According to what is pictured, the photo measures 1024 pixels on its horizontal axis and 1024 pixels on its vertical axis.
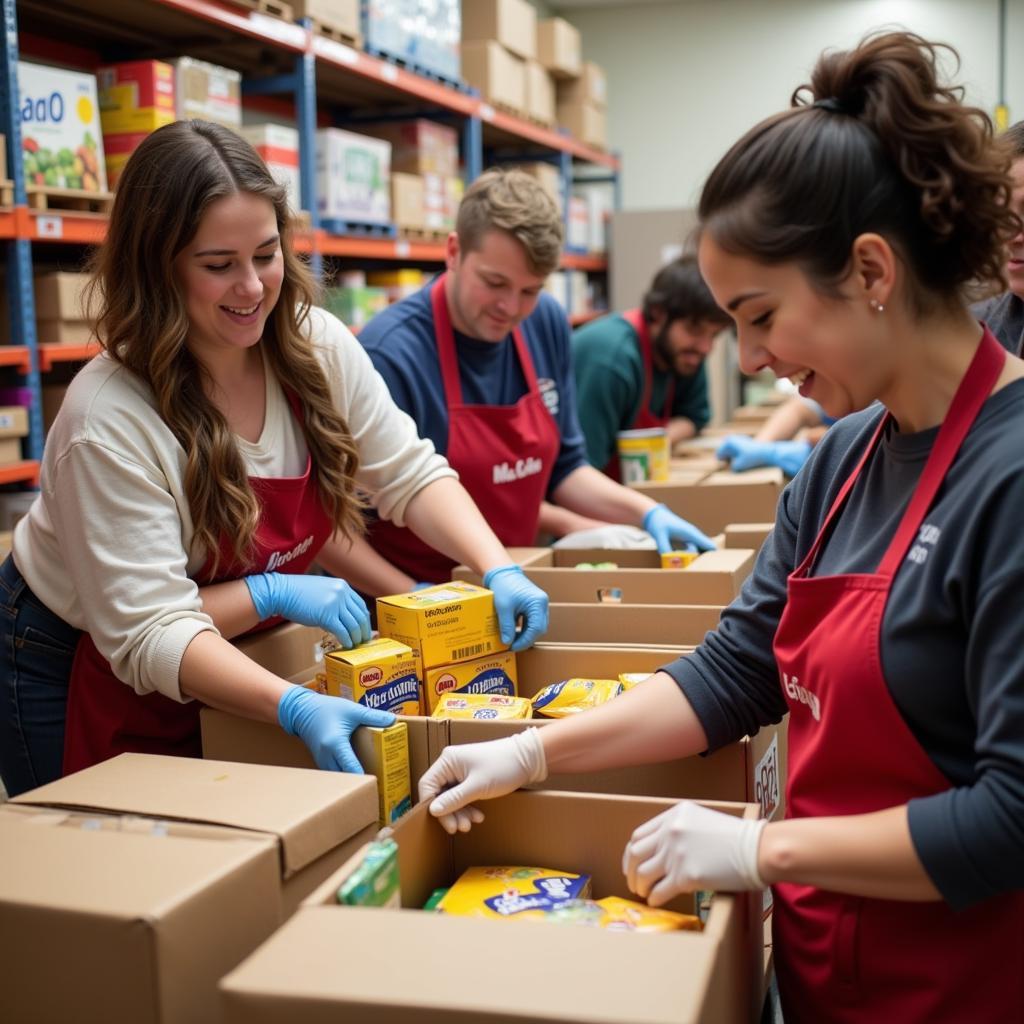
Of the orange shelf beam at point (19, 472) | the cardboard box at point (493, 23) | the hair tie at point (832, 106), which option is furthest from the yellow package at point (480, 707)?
the cardboard box at point (493, 23)

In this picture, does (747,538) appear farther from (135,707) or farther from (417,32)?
(417,32)

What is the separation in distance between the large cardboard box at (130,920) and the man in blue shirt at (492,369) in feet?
4.71

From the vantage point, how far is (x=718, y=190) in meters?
1.19

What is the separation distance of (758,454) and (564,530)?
3.30 feet

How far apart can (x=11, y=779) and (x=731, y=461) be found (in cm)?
258

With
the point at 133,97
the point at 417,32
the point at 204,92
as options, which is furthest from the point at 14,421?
the point at 417,32

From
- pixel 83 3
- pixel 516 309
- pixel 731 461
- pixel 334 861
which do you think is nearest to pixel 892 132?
pixel 334 861

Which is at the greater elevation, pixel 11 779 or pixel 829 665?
pixel 829 665

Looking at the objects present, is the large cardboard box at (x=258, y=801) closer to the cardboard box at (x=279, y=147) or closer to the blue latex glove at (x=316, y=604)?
the blue latex glove at (x=316, y=604)

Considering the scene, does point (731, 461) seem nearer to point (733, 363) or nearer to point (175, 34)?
point (175, 34)

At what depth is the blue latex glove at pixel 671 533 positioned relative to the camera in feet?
8.64

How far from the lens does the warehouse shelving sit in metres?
3.06

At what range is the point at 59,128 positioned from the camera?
10.6 feet

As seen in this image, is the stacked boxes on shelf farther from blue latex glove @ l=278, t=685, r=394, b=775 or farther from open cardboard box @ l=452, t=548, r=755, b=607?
blue latex glove @ l=278, t=685, r=394, b=775
